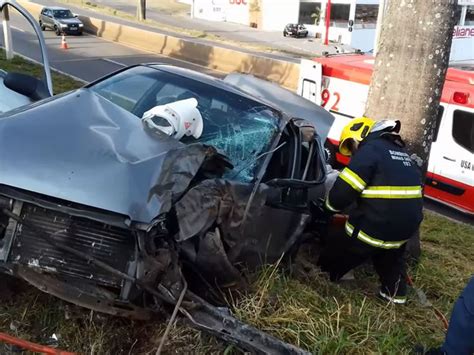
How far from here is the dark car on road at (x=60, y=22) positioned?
25719 millimetres

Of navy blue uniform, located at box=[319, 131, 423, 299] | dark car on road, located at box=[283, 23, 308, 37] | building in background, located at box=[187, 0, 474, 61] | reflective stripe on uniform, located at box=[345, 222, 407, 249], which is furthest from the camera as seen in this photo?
dark car on road, located at box=[283, 23, 308, 37]

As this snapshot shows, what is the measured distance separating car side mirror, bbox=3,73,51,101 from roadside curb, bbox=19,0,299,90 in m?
11.9

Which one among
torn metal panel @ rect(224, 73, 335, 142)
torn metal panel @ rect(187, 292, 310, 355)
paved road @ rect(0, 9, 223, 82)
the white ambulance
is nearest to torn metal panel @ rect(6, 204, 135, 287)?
torn metal panel @ rect(187, 292, 310, 355)

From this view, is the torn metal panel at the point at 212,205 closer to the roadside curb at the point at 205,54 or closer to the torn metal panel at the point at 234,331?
the torn metal panel at the point at 234,331

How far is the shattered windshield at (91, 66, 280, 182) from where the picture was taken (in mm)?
3617

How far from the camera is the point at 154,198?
278 cm

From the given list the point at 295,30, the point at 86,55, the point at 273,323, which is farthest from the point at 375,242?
the point at 295,30

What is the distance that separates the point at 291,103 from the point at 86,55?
16088 millimetres

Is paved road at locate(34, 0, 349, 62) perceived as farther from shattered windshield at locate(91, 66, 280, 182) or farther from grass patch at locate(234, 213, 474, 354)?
grass patch at locate(234, 213, 474, 354)

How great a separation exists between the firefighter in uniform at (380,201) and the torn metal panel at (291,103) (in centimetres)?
64

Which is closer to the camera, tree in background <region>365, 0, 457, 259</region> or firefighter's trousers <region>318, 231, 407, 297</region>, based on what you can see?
firefighter's trousers <region>318, 231, 407, 297</region>

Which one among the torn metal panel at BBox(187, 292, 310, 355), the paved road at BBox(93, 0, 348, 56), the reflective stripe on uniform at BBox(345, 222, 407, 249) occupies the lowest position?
the paved road at BBox(93, 0, 348, 56)

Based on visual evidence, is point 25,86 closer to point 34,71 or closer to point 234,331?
point 234,331

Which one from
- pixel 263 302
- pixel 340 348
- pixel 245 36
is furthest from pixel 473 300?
pixel 245 36
